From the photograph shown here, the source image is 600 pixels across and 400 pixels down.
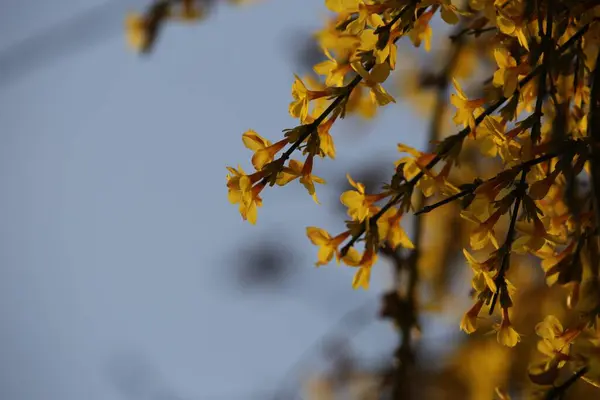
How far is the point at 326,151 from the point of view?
0.93 metres

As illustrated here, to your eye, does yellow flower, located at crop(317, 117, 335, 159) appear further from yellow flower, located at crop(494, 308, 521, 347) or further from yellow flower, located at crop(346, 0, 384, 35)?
yellow flower, located at crop(494, 308, 521, 347)

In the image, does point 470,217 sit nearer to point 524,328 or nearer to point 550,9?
point 550,9

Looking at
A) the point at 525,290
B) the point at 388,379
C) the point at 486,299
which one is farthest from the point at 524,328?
the point at 486,299

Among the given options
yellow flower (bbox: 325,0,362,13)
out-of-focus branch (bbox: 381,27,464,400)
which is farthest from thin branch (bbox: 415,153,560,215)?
out-of-focus branch (bbox: 381,27,464,400)

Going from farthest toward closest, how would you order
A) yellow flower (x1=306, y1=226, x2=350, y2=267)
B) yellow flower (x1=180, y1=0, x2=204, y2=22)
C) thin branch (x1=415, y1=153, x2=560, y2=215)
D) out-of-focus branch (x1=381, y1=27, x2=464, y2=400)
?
Answer: yellow flower (x1=180, y1=0, x2=204, y2=22), out-of-focus branch (x1=381, y1=27, x2=464, y2=400), yellow flower (x1=306, y1=226, x2=350, y2=267), thin branch (x1=415, y1=153, x2=560, y2=215)

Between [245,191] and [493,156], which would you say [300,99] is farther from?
[493,156]

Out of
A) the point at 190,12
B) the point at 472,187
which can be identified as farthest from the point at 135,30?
the point at 472,187

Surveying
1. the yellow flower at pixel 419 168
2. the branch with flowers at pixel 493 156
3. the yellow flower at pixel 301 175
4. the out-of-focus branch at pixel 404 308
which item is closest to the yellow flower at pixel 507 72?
the branch with flowers at pixel 493 156

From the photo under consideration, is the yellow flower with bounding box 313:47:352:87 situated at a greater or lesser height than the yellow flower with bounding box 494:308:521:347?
greater

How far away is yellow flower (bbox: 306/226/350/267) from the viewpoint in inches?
36.9

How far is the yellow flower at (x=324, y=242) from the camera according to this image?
94 centimetres

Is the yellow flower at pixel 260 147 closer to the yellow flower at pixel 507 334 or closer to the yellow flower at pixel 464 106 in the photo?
the yellow flower at pixel 464 106

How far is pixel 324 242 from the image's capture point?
94 cm

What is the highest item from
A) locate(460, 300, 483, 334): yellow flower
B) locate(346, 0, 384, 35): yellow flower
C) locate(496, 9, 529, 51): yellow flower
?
locate(346, 0, 384, 35): yellow flower
